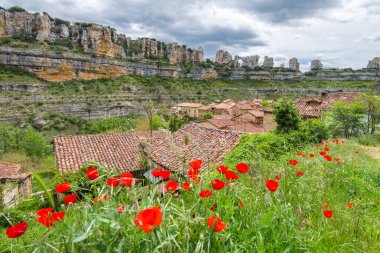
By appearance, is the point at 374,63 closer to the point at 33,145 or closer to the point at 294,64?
the point at 294,64

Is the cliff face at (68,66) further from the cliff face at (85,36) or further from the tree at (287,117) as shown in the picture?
the tree at (287,117)

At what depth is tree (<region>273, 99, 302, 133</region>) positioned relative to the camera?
39.0ft

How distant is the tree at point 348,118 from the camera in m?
18.9

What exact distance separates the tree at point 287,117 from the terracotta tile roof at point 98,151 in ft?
26.9

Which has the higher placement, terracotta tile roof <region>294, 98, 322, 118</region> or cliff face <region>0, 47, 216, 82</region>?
cliff face <region>0, 47, 216, 82</region>

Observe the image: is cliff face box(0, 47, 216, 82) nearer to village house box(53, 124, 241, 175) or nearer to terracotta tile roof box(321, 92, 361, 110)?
village house box(53, 124, 241, 175)

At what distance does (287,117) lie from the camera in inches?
467

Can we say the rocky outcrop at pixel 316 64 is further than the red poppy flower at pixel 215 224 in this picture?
Yes

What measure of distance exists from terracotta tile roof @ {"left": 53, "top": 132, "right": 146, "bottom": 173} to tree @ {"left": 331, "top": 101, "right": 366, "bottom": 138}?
16756 mm

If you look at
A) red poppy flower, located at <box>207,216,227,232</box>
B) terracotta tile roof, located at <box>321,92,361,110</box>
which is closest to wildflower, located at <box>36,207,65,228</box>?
red poppy flower, located at <box>207,216,227,232</box>

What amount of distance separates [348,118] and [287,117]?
1087cm

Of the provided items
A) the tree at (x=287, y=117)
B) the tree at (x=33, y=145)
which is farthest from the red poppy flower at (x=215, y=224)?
the tree at (x=33, y=145)

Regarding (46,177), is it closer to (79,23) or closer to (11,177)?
(11,177)

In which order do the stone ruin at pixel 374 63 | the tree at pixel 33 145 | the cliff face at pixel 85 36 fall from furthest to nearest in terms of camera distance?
the stone ruin at pixel 374 63
the cliff face at pixel 85 36
the tree at pixel 33 145
